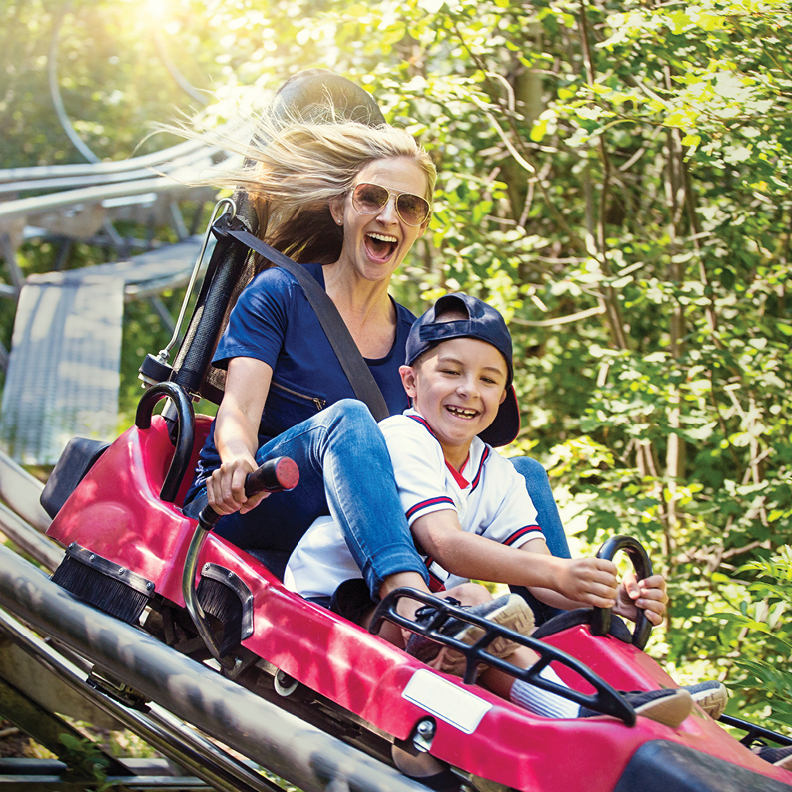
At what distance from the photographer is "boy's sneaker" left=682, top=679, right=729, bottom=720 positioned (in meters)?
1.76

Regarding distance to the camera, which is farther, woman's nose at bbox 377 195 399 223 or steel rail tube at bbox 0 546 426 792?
woman's nose at bbox 377 195 399 223

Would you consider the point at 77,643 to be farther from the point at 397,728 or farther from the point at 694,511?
the point at 694,511

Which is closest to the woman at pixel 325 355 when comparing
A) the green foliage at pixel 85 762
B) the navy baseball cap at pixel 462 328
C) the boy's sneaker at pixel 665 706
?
the navy baseball cap at pixel 462 328

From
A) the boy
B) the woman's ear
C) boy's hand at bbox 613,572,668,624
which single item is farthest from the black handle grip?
the woman's ear

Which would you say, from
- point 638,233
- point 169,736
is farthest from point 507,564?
point 638,233

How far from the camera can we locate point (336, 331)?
7.78ft

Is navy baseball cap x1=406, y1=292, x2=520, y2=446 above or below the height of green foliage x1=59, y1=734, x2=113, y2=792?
above

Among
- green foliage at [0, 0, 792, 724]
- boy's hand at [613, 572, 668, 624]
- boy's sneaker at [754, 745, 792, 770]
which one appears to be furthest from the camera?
green foliage at [0, 0, 792, 724]

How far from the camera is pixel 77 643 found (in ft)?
6.72

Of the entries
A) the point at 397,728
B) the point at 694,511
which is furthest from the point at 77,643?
the point at 694,511

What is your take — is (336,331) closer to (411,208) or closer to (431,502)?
(411,208)

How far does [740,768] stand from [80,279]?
646 centimetres

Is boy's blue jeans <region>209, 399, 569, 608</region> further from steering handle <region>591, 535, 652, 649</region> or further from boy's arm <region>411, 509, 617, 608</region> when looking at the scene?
steering handle <region>591, 535, 652, 649</region>

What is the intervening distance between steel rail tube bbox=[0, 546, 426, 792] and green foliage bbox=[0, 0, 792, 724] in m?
1.11
